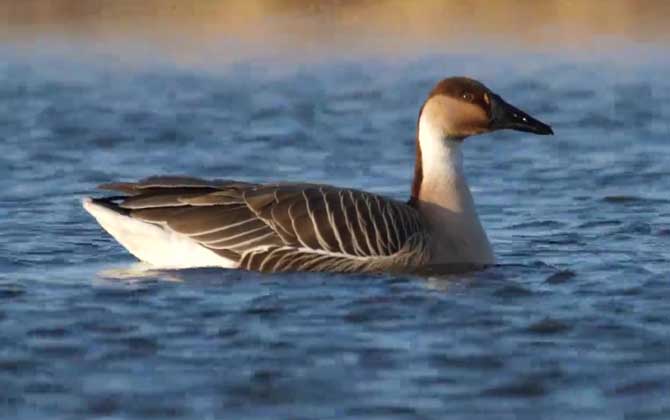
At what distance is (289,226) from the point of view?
10.6 metres

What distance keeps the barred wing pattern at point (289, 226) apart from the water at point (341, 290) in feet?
0.57

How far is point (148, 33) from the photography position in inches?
999

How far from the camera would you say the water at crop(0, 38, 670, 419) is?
25.7 ft

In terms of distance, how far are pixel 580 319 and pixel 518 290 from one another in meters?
0.89

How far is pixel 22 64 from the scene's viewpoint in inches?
891

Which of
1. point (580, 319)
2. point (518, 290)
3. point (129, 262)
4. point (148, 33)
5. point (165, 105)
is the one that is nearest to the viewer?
point (580, 319)

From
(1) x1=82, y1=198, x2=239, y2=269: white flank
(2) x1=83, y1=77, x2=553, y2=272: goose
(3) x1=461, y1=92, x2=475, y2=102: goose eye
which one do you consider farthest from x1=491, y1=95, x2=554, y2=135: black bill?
(1) x1=82, y1=198, x2=239, y2=269: white flank

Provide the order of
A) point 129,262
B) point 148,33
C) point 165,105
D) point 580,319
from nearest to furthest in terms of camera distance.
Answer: point 580,319 → point 129,262 → point 165,105 → point 148,33

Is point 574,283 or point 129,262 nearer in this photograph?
point 574,283

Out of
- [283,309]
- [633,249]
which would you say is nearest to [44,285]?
[283,309]

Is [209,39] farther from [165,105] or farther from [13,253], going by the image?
[13,253]

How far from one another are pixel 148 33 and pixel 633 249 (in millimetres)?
14813

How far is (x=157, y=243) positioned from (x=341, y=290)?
1316 millimetres

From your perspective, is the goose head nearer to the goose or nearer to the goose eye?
the goose eye
